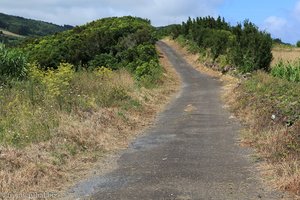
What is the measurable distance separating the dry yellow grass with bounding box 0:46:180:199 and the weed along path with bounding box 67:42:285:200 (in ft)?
1.35

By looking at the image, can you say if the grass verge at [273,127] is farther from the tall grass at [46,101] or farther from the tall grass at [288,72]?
the tall grass at [46,101]

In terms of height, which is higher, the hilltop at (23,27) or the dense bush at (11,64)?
the hilltop at (23,27)

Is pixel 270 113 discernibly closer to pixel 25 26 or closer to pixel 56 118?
pixel 56 118

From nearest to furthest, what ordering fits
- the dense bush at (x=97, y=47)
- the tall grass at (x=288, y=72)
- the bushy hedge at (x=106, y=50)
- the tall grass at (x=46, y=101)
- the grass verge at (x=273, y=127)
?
the grass verge at (x=273, y=127) → the tall grass at (x=46, y=101) → the tall grass at (x=288, y=72) → the bushy hedge at (x=106, y=50) → the dense bush at (x=97, y=47)

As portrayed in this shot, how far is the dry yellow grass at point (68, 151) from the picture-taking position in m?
6.54

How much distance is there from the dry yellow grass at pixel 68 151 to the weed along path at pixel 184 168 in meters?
0.41

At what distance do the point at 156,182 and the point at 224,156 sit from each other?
2.11 m

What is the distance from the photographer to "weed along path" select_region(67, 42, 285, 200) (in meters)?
6.21

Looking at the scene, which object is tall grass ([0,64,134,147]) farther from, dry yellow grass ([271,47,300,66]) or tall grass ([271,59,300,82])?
dry yellow grass ([271,47,300,66])

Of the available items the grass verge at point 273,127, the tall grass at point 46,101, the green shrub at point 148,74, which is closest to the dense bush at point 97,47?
the green shrub at point 148,74

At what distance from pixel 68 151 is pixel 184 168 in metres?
2.26

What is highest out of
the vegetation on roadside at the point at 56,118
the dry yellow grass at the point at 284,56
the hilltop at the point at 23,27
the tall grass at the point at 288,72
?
the hilltop at the point at 23,27

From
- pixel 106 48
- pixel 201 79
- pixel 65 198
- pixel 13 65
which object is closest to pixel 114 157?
pixel 65 198

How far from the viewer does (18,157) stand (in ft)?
23.3
